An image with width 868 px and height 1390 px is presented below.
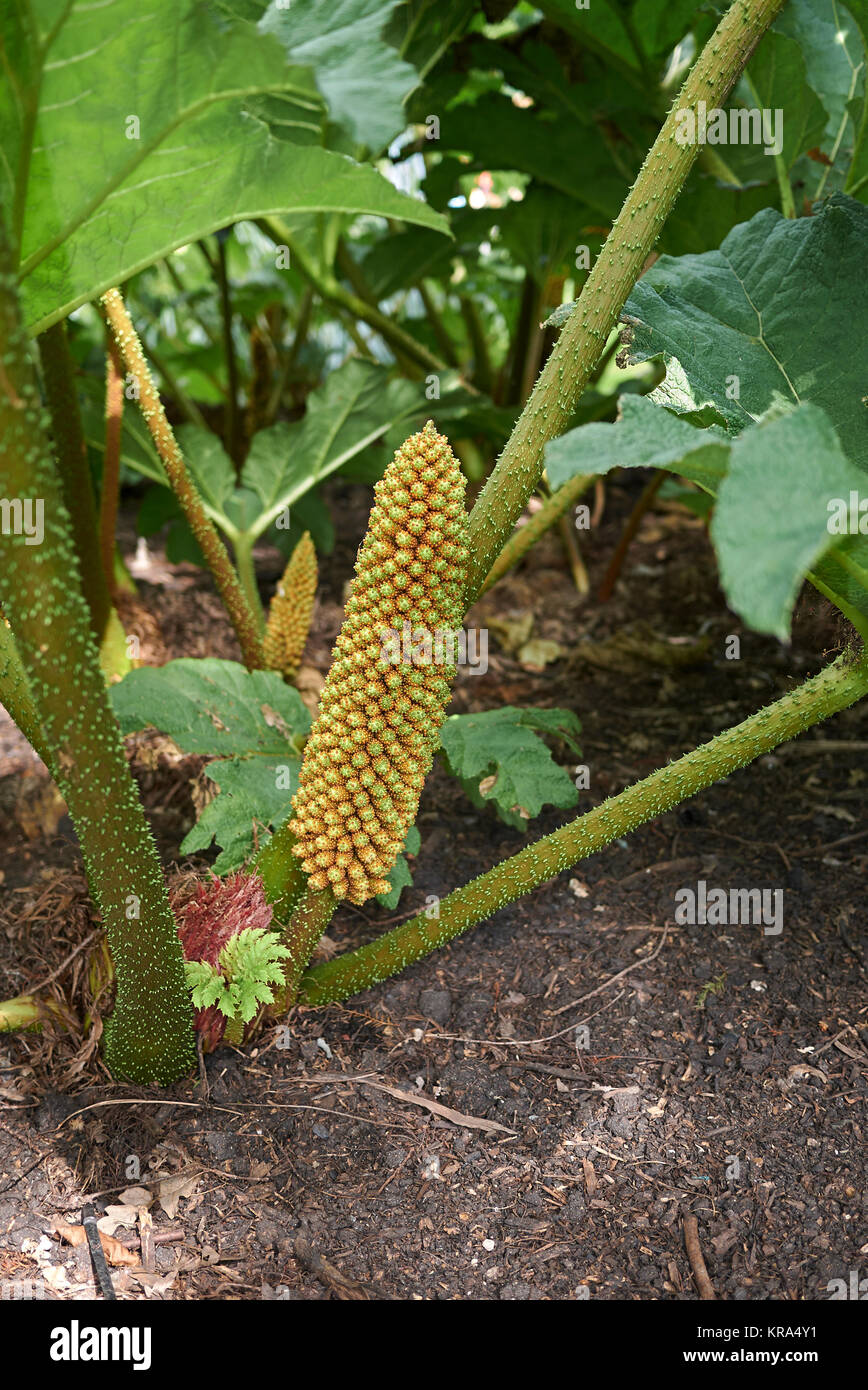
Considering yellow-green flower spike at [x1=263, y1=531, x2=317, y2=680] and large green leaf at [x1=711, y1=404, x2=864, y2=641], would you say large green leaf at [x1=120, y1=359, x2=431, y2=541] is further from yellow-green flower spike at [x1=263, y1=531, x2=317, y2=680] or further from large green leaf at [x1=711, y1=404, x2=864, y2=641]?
large green leaf at [x1=711, y1=404, x2=864, y2=641]

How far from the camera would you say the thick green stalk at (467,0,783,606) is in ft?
4.83

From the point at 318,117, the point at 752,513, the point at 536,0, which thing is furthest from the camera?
the point at 536,0

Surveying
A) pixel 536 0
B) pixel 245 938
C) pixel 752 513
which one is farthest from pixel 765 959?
pixel 536 0

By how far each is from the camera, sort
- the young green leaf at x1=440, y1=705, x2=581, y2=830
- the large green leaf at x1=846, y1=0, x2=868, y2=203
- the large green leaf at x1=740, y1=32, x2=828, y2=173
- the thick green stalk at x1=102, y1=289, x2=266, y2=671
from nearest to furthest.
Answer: the young green leaf at x1=440, y1=705, x2=581, y2=830 → the thick green stalk at x1=102, y1=289, x2=266, y2=671 → the large green leaf at x1=846, y1=0, x2=868, y2=203 → the large green leaf at x1=740, y1=32, x2=828, y2=173

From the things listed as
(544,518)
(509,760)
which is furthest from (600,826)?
(544,518)

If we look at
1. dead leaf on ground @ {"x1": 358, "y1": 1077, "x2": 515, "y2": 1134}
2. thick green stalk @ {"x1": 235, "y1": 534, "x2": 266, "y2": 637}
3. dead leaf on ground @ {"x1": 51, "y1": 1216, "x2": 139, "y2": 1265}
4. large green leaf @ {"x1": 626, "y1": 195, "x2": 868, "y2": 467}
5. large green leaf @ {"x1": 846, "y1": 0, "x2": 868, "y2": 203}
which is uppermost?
large green leaf @ {"x1": 846, "y1": 0, "x2": 868, "y2": 203}

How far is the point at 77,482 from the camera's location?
8.16ft

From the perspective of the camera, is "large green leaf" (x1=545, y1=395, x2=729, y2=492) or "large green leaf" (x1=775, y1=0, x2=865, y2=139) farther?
"large green leaf" (x1=775, y1=0, x2=865, y2=139)

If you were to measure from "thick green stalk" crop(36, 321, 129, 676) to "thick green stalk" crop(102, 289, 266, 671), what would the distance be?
213 millimetres

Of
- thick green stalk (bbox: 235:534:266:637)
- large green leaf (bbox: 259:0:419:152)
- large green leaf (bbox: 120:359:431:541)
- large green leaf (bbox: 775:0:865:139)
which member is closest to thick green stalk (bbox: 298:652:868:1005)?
large green leaf (bbox: 259:0:419:152)

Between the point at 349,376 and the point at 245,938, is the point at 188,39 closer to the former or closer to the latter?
the point at 245,938

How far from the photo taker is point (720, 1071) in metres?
1.86

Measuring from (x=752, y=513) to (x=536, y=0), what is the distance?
85.4 inches

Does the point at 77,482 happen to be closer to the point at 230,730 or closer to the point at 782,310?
the point at 230,730
